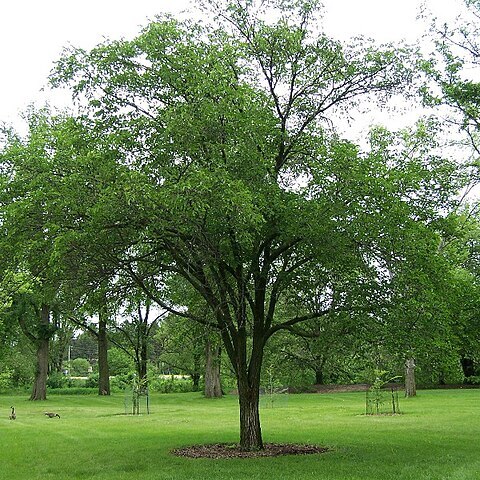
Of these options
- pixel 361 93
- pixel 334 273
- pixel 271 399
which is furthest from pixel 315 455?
pixel 271 399

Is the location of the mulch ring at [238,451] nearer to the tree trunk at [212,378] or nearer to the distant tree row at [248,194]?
the distant tree row at [248,194]

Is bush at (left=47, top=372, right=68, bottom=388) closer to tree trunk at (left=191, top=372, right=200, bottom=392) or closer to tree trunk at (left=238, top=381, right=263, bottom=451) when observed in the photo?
tree trunk at (left=191, top=372, right=200, bottom=392)

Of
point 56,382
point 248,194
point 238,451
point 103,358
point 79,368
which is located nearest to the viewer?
point 248,194

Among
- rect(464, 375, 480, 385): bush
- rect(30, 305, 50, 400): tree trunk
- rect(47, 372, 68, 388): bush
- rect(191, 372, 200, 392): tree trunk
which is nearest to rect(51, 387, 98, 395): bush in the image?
rect(47, 372, 68, 388): bush

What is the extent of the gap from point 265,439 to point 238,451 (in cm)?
280

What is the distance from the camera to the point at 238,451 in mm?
14156

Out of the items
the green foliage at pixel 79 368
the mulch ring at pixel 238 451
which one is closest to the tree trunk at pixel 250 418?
the mulch ring at pixel 238 451

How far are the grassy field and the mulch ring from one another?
44cm

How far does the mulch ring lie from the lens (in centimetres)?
1364

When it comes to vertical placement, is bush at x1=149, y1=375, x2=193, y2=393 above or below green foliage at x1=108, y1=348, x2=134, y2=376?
below

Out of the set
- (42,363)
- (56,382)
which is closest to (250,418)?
(42,363)

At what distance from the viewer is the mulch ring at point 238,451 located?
44.7 feet

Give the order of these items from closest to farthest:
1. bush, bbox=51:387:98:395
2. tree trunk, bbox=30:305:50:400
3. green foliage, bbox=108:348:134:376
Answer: tree trunk, bbox=30:305:50:400
bush, bbox=51:387:98:395
green foliage, bbox=108:348:134:376

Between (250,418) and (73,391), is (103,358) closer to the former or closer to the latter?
(73,391)
